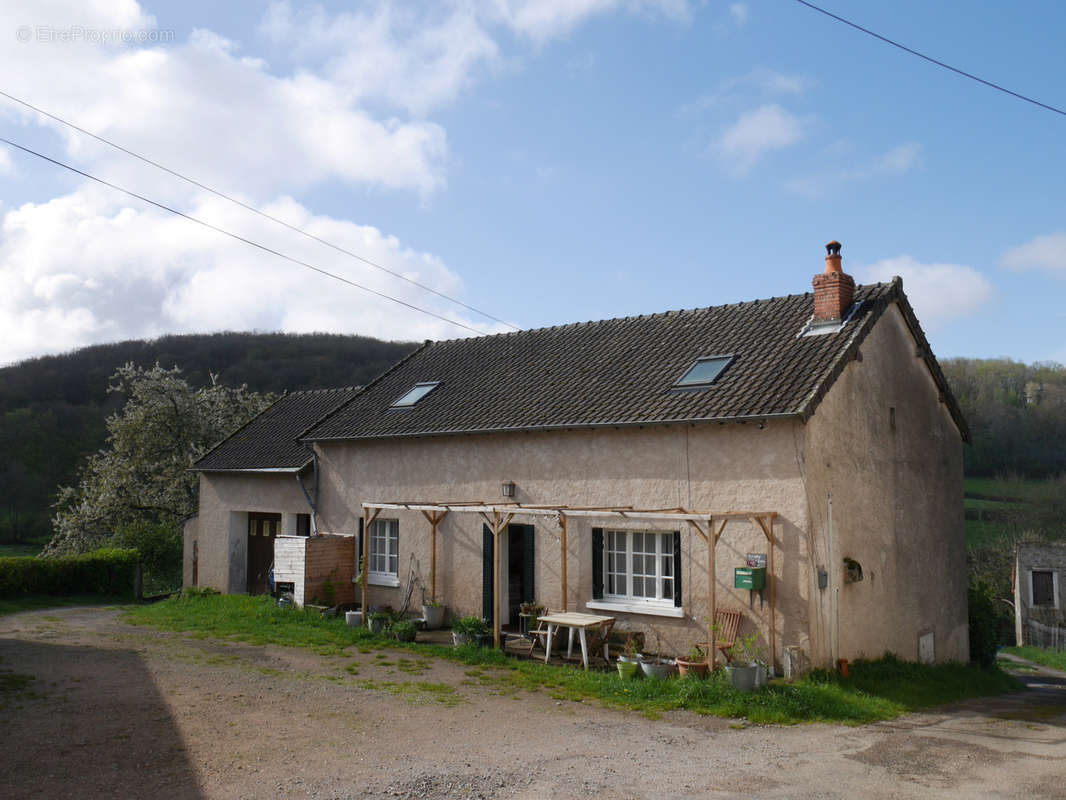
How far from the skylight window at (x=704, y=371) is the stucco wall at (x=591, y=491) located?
1085mm

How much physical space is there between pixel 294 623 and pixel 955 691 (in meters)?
12.3

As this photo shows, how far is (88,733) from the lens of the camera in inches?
344

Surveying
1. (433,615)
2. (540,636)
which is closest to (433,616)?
(433,615)

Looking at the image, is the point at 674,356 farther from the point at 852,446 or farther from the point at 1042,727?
the point at 1042,727

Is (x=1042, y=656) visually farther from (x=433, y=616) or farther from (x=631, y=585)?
(x=433, y=616)

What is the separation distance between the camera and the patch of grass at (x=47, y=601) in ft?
67.4

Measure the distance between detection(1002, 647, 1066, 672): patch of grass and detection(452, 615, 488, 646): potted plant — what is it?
25.0 metres

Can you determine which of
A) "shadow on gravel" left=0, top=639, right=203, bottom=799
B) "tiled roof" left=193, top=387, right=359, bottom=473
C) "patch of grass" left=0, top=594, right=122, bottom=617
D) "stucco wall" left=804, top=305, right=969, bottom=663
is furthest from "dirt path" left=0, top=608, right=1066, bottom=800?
"patch of grass" left=0, top=594, right=122, bottom=617

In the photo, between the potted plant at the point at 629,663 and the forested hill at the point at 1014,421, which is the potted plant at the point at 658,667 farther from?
the forested hill at the point at 1014,421

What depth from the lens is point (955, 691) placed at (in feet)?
43.3

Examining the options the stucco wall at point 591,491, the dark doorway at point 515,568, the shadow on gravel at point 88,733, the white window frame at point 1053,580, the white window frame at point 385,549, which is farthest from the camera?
the white window frame at point 1053,580

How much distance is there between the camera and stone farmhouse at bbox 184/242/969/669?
11.9 m

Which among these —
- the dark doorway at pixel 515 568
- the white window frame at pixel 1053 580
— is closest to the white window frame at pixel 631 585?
the dark doorway at pixel 515 568

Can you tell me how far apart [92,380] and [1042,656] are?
188 feet
